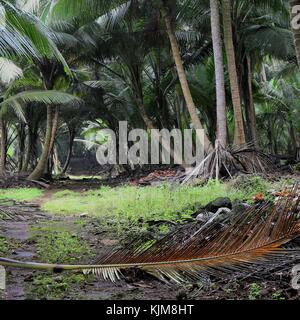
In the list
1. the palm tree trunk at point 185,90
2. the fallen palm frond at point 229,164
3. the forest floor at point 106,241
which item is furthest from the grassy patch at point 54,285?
the palm tree trunk at point 185,90

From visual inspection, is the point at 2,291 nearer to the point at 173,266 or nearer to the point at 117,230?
the point at 173,266

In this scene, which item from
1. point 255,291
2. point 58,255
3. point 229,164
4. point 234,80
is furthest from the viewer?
point 234,80

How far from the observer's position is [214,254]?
2.19m

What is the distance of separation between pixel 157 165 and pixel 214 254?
54.6 feet

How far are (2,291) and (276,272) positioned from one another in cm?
182

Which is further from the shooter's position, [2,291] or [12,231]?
[12,231]

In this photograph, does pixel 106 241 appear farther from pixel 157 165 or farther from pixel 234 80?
pixel 157 165

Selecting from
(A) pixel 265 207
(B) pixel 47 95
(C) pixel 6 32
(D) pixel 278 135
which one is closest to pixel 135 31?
(B) pixel 47 95

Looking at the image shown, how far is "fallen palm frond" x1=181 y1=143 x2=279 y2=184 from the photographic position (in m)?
9.00

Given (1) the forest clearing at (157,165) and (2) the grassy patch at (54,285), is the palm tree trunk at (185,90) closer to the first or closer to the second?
(1) the forest clearing at (157,165)

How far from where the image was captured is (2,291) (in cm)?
283

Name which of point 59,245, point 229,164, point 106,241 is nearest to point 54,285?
point 59,245

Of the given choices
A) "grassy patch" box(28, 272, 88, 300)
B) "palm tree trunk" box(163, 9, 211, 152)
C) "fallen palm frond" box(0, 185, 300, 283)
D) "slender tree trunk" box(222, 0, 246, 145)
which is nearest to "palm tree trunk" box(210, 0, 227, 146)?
"slender tree trunk" box(222, 0, 246, 145)

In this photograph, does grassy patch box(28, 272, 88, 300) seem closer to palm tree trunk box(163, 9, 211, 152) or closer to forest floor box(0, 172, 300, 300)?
forest floor box(0, 172, 300, 300)
